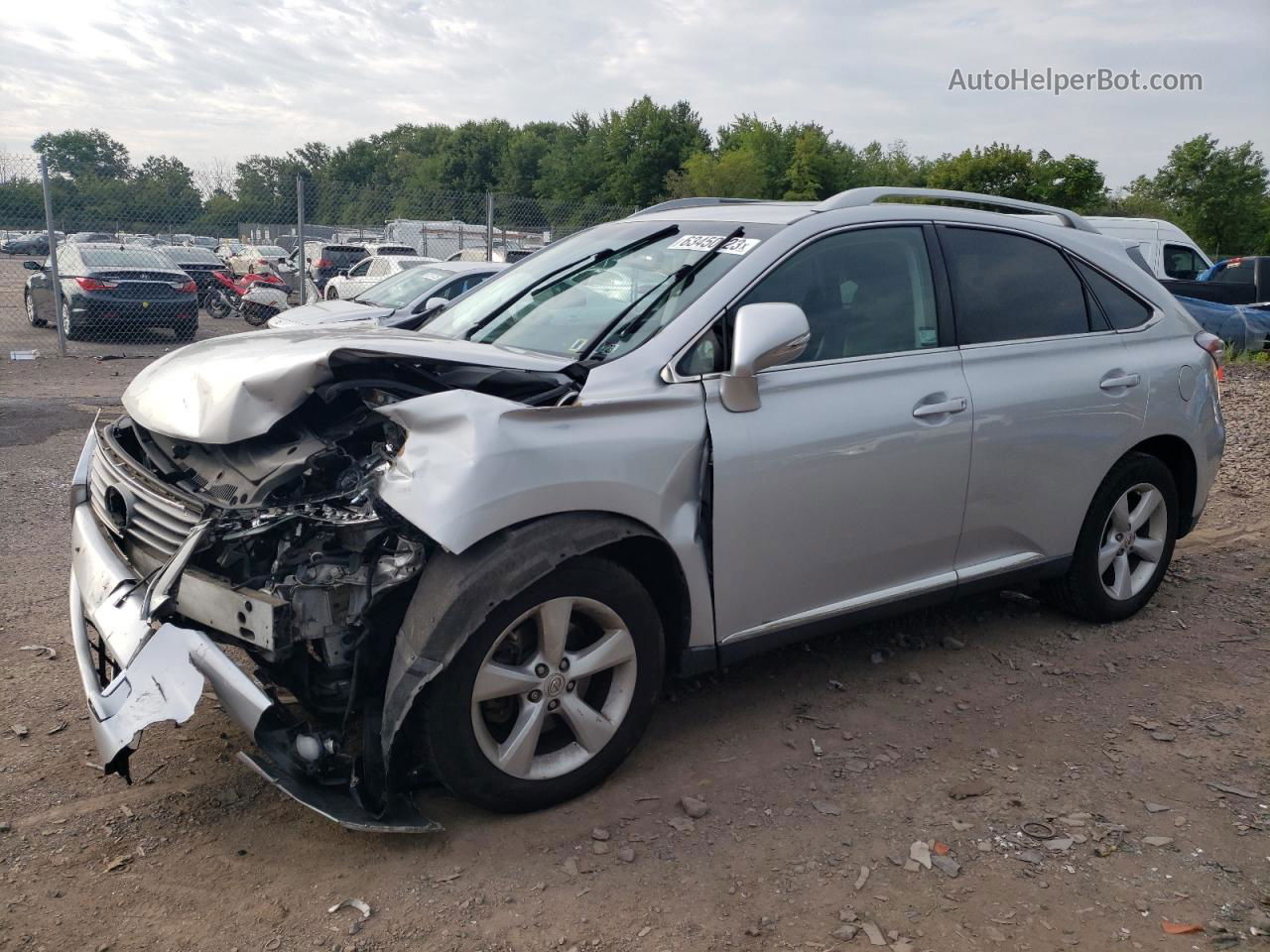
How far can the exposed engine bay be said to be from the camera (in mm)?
2797

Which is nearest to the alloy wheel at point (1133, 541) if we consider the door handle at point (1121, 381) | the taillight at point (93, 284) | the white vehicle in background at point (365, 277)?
the door handle at point (1121, 381)

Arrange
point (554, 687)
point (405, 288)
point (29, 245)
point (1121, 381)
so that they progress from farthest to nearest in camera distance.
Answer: point (29, 245) < point (405, 288) < point (1121, 381) < point (554, 687)

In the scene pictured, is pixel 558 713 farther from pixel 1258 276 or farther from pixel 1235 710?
pixel 1258 276

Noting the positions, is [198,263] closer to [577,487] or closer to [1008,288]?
[1008,288]

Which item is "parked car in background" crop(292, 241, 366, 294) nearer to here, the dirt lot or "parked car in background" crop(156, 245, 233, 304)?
"parked car in background" crop(156, 245, 233, 304)

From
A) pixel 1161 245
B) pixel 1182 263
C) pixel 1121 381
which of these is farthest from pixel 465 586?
pixel 1182 263

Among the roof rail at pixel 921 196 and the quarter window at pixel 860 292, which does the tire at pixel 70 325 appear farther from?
the quarter window at pixel 860 292

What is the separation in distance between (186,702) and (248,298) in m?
16.9

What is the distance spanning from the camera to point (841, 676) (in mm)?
4164

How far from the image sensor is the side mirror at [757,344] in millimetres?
3150

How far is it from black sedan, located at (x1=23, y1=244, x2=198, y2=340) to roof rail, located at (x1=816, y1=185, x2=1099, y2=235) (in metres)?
12.5

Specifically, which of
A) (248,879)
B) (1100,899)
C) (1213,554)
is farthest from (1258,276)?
(248,879)

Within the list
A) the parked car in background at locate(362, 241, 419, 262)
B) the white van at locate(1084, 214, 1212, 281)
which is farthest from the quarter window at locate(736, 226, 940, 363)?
the parked car in background at locate(362, 241, 419, 262)

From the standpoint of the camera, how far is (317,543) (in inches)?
113
